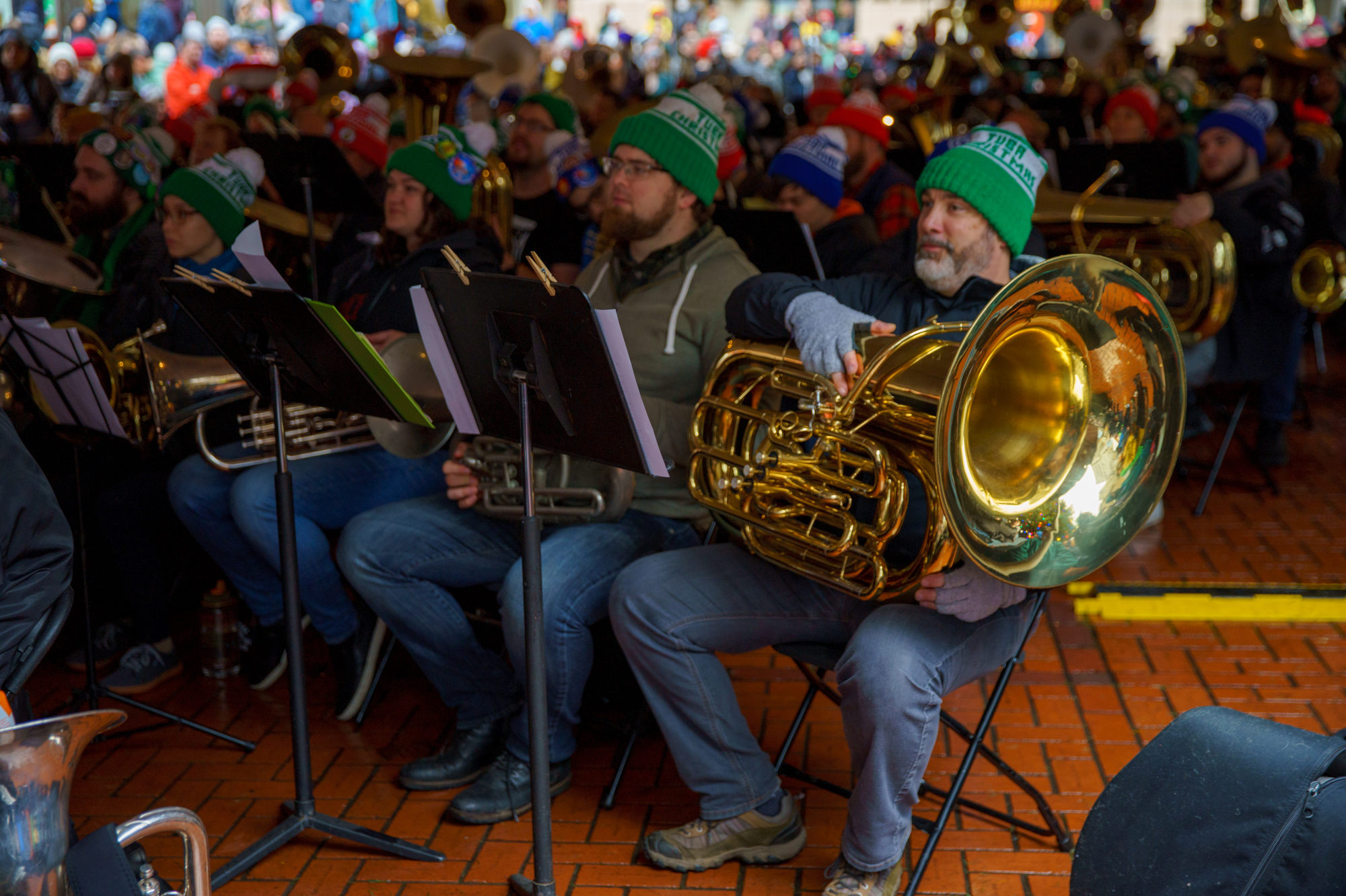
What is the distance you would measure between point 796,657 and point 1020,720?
1017 mm

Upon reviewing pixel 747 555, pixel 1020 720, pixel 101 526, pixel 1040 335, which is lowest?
pixel 1020 720

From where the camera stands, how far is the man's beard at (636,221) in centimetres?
295

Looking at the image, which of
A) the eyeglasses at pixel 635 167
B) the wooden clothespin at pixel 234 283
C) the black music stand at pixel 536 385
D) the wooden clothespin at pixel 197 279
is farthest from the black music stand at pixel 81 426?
the eyeglasses at pixel 635 167

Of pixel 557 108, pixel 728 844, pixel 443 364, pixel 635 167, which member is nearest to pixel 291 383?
pixel 443 364

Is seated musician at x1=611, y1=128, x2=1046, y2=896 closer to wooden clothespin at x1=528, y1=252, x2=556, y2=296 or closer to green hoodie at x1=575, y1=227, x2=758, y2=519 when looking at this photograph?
green hoodie at x1=575, y1=227, x2=758, y2=519

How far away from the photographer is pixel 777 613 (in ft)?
8.11

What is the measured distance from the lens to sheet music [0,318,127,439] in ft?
8.93

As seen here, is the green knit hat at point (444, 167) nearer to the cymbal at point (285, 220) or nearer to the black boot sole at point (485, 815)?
the cymbal at point (285, 220)

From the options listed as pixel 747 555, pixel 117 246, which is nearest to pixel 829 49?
pixel 117 246

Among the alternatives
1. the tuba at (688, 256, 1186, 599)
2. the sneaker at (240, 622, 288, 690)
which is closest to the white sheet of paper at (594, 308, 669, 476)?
the tuba at (688, 256, 1186, 599)

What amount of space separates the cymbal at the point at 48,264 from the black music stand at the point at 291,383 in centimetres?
133

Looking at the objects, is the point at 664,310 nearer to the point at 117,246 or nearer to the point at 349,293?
the point at 349,293

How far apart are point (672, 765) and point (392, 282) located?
158 cm

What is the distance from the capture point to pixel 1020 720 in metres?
3.17
